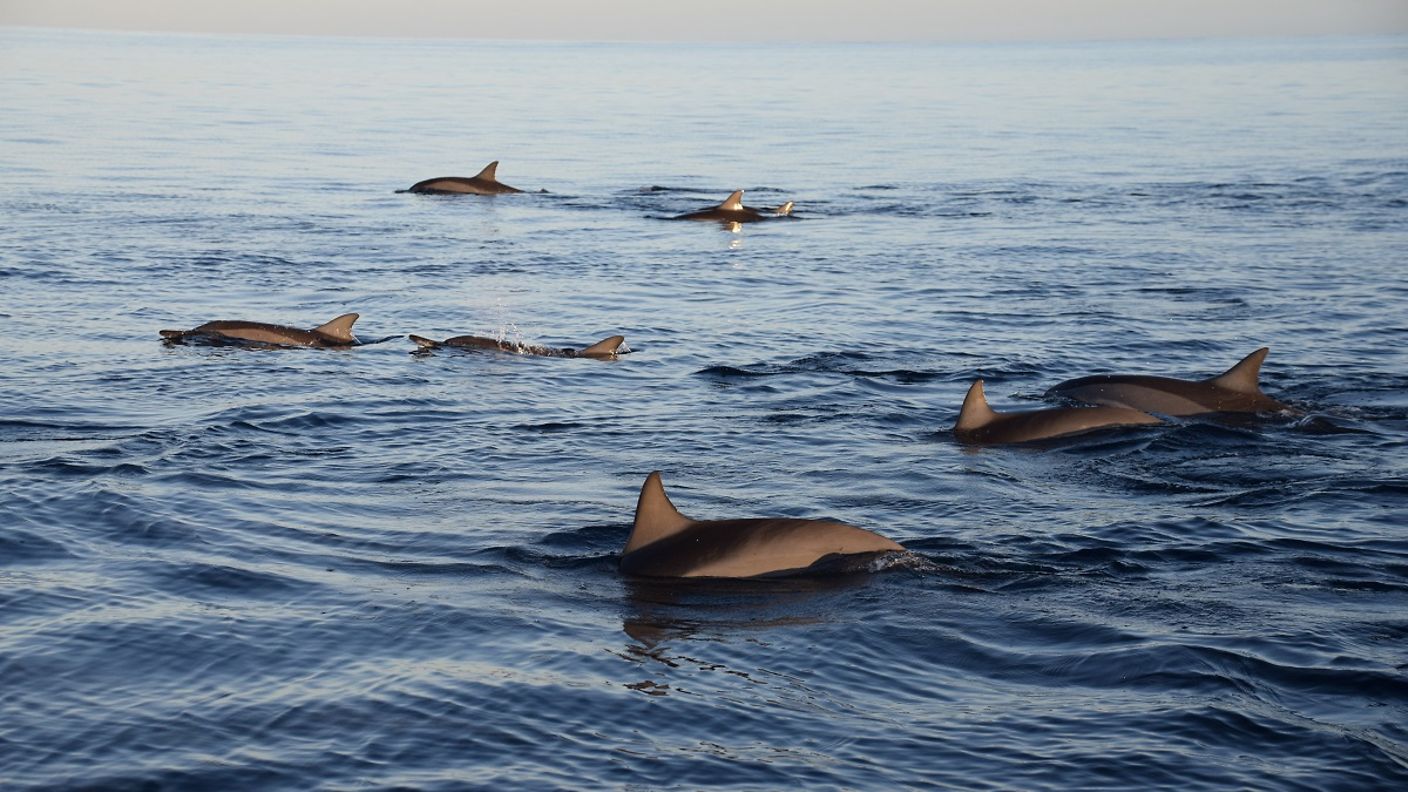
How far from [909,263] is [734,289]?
3833 mm

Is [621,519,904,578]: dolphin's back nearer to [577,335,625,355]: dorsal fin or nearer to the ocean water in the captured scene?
the ocean water

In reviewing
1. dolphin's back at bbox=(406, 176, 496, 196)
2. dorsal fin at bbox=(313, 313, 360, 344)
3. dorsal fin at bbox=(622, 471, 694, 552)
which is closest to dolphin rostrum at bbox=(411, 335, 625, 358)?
dorsal fin at bbox=(313, 313, 360, 344)

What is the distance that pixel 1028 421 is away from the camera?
551 inches

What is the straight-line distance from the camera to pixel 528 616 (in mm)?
9734

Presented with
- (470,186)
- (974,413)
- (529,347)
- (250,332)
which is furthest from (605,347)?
(470,186)

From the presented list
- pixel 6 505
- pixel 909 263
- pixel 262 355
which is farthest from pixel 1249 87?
pixel 6 505

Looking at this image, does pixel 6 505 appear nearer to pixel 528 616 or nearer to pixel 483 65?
pixel 528 616

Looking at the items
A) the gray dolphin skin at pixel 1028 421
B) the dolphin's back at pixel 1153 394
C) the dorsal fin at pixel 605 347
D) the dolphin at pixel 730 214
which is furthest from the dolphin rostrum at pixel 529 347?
the dolphin at pixel 730 214

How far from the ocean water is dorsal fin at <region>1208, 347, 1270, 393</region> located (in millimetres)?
371

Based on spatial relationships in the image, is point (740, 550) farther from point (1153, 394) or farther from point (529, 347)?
point (529, 347)

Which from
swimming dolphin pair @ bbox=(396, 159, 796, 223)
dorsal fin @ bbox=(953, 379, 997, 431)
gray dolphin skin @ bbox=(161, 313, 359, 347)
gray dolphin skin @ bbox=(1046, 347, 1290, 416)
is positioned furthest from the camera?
swimming dolphin pair @ bbox=(396, 159, 796, 223)

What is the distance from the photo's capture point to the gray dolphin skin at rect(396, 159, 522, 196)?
116ft

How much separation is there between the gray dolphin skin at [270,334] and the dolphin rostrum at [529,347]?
786 millimetres

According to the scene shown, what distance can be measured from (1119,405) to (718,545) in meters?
5.90
